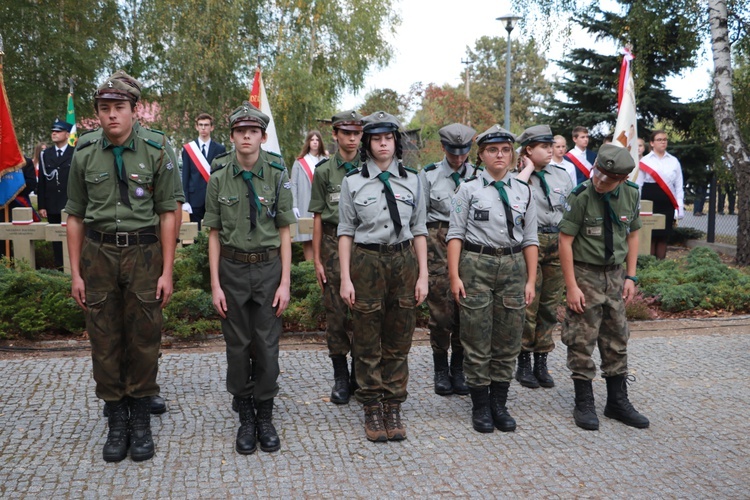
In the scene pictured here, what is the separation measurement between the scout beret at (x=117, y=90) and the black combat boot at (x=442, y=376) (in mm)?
3086

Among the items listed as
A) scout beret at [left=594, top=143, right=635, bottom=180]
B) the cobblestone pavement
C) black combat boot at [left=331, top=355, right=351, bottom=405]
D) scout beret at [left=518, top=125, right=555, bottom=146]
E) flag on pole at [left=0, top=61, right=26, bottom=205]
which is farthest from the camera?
flag on pole at [left=0, top=61, right=26, bottom=205]

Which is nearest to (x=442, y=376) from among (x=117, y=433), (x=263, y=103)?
(x=117, y=433)

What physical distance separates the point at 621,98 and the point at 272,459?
8.93m

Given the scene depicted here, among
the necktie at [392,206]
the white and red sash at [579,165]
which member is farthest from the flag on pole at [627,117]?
the necktie at [392,206]

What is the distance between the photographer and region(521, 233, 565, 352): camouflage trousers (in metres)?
5.93

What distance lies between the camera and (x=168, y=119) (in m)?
26.6

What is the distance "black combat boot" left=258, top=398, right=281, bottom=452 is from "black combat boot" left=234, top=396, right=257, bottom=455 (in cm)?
5

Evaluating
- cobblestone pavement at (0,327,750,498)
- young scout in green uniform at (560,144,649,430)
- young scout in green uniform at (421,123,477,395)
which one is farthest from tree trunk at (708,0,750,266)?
young scout in green uniform at (421,123,477,395)

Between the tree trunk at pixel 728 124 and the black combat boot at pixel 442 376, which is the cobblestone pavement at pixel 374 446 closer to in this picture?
the black combat boot at pixel 442 376

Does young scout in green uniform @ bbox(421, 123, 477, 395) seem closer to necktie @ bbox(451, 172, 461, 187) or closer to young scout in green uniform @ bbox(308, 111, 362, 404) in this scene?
necktie @ bbox(451, 172, 461, 187)

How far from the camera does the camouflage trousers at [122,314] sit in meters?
4.44

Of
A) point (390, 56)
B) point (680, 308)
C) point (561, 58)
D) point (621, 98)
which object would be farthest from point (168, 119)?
point (680, 308)

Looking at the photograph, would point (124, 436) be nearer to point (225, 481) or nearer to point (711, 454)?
point (225, 481)

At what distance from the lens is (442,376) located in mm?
5875
